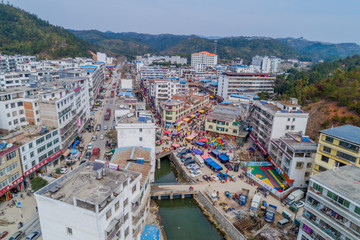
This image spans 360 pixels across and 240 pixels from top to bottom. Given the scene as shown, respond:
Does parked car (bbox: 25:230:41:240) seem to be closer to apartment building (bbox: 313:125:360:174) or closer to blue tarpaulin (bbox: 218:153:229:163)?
blue tarpaulin (bbox: 218:153:229:163)

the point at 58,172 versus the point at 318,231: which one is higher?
the point at 318,231

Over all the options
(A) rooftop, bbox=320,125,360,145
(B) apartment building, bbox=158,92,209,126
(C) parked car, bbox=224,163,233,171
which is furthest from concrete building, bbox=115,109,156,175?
(A) rooftop, bbox=320,125,360,145

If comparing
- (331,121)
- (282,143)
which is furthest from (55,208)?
(331,121)

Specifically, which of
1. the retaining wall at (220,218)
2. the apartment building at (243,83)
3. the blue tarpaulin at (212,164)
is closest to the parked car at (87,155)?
the retaining wall at (220,218)

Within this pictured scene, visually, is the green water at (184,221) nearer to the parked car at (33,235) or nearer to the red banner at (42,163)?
the parked car at (33,235)

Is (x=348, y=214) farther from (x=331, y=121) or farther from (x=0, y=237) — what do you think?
(x=331, y=121)
